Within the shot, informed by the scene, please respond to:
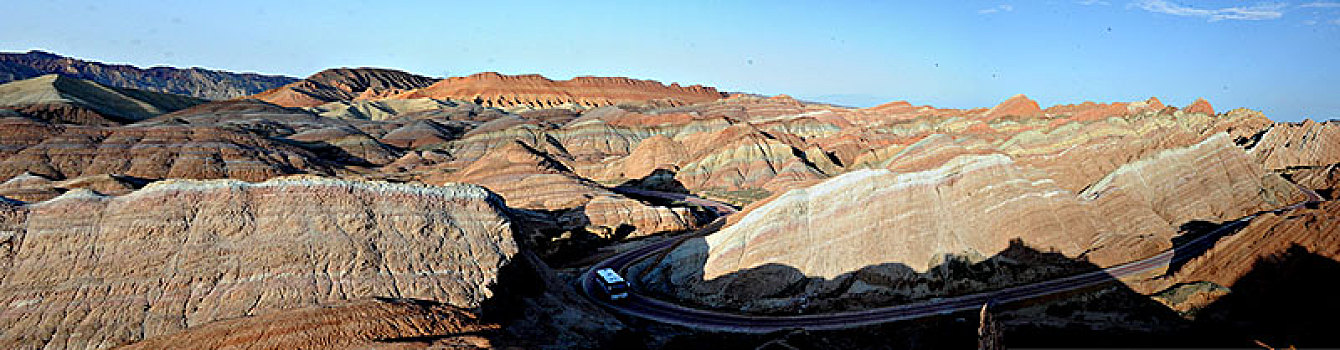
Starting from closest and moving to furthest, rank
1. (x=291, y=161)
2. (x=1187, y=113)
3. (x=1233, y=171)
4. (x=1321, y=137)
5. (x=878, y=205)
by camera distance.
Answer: (x=878, y=205), (x=1233, y=171), (x=1321, y=137), (x=291, y=161), (x=1187, y=113)

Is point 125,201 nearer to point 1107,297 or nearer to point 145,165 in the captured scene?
point 1107,297

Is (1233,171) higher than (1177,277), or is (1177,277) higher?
(1233,171)

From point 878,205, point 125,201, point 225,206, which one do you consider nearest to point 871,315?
point 878,205

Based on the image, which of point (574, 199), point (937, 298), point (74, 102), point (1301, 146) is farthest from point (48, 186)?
point (1301, 146)

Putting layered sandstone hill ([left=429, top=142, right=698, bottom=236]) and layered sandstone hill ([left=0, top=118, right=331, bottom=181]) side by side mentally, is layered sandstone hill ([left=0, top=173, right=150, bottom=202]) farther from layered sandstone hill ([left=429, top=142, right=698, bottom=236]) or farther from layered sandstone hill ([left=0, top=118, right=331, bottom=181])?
layered sandstone hill ([left=429, top=142, right=698, bottom=236])

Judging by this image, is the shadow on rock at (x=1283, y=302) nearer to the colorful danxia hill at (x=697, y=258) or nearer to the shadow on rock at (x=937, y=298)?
the colorful danxia hill at (x=697, y=258)

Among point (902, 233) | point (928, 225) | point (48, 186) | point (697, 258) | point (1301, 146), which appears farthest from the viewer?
point (1301, 146)

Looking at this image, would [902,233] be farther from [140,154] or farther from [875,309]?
[140,154]
